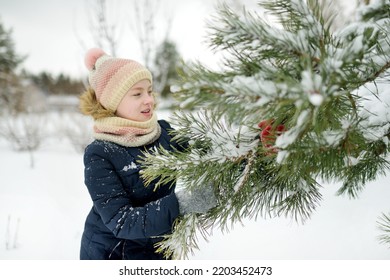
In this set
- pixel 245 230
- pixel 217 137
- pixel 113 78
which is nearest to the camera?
pixel 217 137

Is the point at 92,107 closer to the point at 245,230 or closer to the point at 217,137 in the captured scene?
the point at 217,137

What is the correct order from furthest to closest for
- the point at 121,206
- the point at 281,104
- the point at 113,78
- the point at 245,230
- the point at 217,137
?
the point at 245,230 → the point at 113,78 → the point at 121,206 → the point at 217,137 → the point at 281,104

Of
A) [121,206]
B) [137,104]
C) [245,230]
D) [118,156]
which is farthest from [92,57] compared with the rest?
[245,230]

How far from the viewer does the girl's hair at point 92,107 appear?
3.60 feet

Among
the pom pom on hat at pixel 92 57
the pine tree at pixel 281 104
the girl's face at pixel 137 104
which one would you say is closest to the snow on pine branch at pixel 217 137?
the pine tree at pixel 281 104

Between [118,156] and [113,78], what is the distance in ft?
0.92

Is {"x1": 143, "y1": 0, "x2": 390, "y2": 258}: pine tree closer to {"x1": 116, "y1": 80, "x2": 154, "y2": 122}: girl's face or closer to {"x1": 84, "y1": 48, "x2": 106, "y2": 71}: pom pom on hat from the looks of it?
{"x1": 116, "y1": 80, "x2": 154, "y2": 122}: girl's face

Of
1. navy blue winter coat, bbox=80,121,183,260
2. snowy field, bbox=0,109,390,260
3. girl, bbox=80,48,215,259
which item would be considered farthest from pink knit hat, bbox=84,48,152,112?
snowy field, bbox=0,109,390,260

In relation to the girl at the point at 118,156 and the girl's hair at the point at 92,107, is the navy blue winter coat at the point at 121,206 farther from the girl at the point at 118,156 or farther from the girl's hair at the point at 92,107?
the girl's hair at the point at 92,107

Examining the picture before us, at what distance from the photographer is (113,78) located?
42.8 inches

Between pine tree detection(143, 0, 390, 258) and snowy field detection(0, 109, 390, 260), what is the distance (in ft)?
1.51

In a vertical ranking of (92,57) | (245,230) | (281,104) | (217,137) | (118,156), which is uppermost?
(92,57)

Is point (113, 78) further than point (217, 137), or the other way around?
point (113, 78)

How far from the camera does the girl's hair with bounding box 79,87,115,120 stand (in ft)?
3.60
